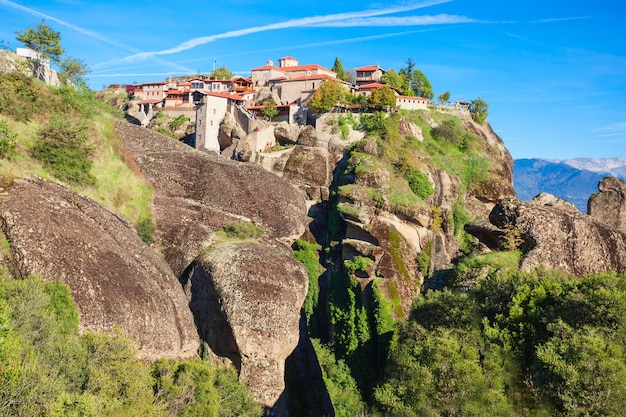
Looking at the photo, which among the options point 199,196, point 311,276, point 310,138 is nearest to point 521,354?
point 199,196

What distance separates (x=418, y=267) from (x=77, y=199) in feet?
95.3

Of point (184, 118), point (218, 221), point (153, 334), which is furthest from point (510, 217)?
point (184, 118)

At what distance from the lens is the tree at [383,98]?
2660 inches

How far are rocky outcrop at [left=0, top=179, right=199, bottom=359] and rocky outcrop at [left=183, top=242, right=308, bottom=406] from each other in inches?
67.0

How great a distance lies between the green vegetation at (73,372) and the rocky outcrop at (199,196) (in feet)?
35.5

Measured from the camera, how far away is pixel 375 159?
188 feet

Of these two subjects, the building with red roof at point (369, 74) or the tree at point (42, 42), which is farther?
the building with red roof at point (369, 74)

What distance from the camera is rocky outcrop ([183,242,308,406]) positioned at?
99.4ft

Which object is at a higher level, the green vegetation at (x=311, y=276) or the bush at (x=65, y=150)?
the bush at (x=65, y=150)

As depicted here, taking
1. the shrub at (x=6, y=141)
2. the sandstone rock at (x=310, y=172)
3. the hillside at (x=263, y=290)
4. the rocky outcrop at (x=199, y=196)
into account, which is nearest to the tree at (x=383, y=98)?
the sandstone rock at (x=310, y=172)

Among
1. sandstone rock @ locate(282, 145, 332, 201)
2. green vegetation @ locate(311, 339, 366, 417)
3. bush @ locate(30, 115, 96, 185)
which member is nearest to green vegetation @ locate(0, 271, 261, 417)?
bush @ locate(30, 115, 96, 185)

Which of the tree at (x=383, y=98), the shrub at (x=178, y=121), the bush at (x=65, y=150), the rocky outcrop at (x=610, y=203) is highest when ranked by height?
the tree at (x=383, y=98)

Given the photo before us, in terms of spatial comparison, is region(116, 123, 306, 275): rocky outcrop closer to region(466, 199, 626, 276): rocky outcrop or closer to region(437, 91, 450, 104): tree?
region(466, 199, 626, 276): rocky outcrop

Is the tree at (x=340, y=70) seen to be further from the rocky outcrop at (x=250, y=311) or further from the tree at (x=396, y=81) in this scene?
the rocky outcrop at (x=250, y=311)
